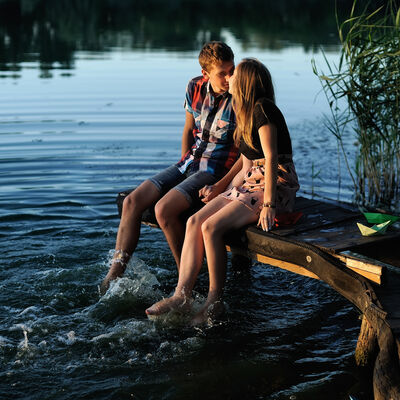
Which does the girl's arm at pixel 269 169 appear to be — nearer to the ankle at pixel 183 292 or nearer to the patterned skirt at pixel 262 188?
the patterned skirt at pixel 262 188

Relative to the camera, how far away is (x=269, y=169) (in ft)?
15.0

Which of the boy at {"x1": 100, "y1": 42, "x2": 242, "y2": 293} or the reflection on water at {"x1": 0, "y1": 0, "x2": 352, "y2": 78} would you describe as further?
the reflection on water at {"x1": 0, "y1": 0, "x2": 352, "y2": 78}

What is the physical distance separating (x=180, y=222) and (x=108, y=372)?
1.45m

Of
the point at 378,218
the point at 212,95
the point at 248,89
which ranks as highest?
the point at 248,89

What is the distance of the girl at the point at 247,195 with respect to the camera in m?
4.61

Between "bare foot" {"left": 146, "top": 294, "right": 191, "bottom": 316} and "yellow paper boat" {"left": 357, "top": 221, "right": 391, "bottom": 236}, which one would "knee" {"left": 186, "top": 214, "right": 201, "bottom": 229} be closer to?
"bare foot" {"left": 146, "top": 294, "right": 191, "bottom": 316}

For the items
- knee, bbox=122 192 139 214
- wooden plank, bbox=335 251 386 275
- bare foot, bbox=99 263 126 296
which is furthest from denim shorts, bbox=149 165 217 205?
wooden plank, bbox=335 251 386 275

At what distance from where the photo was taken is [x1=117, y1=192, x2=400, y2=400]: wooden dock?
3559 millimetres

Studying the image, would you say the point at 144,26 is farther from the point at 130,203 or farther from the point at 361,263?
the point at 361,263

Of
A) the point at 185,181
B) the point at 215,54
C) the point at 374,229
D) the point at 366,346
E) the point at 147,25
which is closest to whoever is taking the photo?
the point at 366,346

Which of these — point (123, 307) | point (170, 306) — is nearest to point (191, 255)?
point (170, 306)

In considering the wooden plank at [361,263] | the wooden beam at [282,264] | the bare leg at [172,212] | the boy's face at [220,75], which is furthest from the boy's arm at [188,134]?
the wooden plank at [361,263]

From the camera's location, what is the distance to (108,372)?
161 inches

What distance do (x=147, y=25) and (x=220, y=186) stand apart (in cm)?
2293
